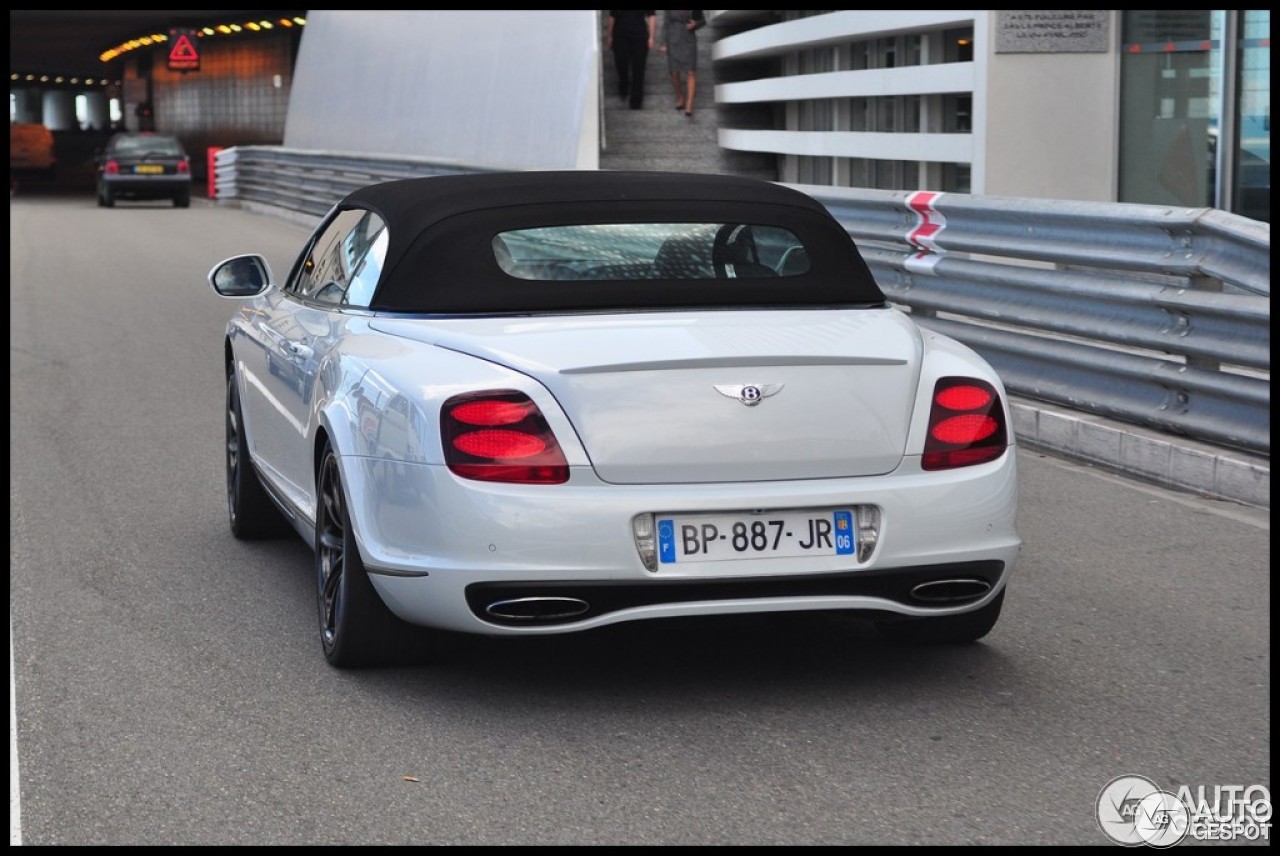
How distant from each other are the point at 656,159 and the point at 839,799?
21524 mm

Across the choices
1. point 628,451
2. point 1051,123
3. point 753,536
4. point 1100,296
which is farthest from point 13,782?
point 1051,123

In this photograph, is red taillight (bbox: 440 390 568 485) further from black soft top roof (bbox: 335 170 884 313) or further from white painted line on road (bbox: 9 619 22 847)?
white painted line on road (bbox: 9 619 22 847)

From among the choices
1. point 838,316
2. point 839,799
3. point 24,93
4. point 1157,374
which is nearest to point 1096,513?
point 1157,374

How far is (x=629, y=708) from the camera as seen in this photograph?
15.9 feet

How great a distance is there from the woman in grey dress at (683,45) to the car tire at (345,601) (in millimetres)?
20629

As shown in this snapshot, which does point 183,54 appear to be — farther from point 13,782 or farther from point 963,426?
point 13,782

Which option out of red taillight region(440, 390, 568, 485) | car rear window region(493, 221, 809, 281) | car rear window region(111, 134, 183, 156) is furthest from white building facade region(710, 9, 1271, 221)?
car rear window region(111, 134, 183, 156)

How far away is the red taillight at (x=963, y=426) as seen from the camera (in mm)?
4855

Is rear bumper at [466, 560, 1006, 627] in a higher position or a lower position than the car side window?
lower

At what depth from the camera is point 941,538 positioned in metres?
4.81

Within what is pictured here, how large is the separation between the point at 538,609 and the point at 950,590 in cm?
102

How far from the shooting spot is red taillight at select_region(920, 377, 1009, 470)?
486 cm

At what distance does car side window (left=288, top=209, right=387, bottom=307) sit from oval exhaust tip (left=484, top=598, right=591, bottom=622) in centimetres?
120

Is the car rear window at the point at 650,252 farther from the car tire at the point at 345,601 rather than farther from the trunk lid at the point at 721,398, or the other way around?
the car tire at the point at 345,601
